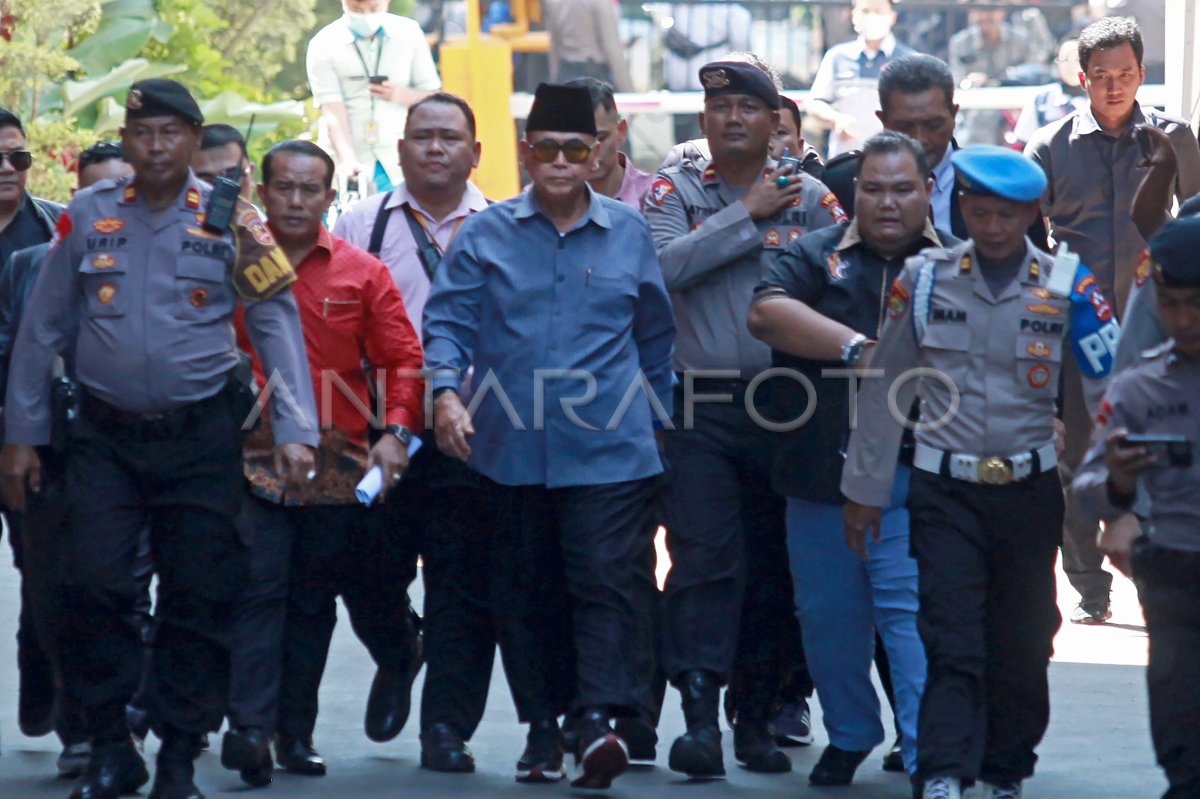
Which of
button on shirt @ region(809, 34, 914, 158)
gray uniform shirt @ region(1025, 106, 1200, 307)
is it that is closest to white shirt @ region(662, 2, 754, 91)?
button on shirt @ region(809, 34, 914, 158)

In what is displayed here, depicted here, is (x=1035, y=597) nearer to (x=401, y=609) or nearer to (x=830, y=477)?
(x=830, y=477)

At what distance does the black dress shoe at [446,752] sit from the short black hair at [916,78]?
2482mm

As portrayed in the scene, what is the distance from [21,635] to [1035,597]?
→ 3228mm

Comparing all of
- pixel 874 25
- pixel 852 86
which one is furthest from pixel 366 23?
pixel 874 25

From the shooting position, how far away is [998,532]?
20.3 ft

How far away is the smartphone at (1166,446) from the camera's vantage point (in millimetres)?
5266

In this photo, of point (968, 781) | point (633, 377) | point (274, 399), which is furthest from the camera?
point (633, 377)

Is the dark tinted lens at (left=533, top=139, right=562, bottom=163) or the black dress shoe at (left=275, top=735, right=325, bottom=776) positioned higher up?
the dark tinted lens at (left=533, top=139, right=562, bottom=163)

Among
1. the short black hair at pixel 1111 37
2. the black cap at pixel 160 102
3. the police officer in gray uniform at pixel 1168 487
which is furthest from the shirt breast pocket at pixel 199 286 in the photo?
the short black hair at pixel 1111 37

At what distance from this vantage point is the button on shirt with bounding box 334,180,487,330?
7633mm

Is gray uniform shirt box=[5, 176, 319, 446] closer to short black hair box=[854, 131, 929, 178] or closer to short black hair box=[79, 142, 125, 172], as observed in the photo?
short black hair box=[79, 142, 125, 172]

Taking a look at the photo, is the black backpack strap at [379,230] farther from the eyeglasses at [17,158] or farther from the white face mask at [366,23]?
the white face mask at [366,23]

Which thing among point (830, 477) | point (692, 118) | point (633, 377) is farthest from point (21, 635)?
point (692, 118)

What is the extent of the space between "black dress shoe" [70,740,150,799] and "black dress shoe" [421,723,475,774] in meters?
1.01
